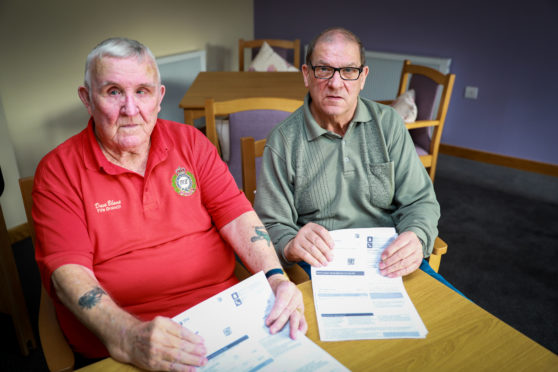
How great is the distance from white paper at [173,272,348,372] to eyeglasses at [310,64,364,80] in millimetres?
751

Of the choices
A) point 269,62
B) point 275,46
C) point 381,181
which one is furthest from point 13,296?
point 275,46

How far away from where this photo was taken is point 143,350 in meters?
0.75

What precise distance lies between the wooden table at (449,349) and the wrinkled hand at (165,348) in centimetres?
3

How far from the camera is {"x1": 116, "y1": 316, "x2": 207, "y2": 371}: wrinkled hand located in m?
0.74

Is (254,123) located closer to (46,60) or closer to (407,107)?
(407,107)

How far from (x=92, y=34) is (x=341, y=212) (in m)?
2.70

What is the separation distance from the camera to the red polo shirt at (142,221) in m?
1.01

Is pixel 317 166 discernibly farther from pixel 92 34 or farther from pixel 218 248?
pixel 92 34

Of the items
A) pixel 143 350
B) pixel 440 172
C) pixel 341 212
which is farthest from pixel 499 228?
pixel 143 350

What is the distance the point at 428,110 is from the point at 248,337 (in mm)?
2393

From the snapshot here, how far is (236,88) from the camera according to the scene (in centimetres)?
292

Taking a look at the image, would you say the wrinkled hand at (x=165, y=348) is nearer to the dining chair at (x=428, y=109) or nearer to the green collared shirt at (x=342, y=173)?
the green collared shirt at (x=342, y=173)

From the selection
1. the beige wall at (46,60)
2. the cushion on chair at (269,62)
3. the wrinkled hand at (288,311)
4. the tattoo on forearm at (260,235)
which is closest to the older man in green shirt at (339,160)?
the tattoo on forearm at (260,235)

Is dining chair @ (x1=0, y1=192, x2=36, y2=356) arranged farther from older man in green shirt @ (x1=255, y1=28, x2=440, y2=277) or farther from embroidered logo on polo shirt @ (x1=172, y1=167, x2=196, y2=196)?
older man in green shirt @ (x1=255, y1=28, x2=440, y2=277)
